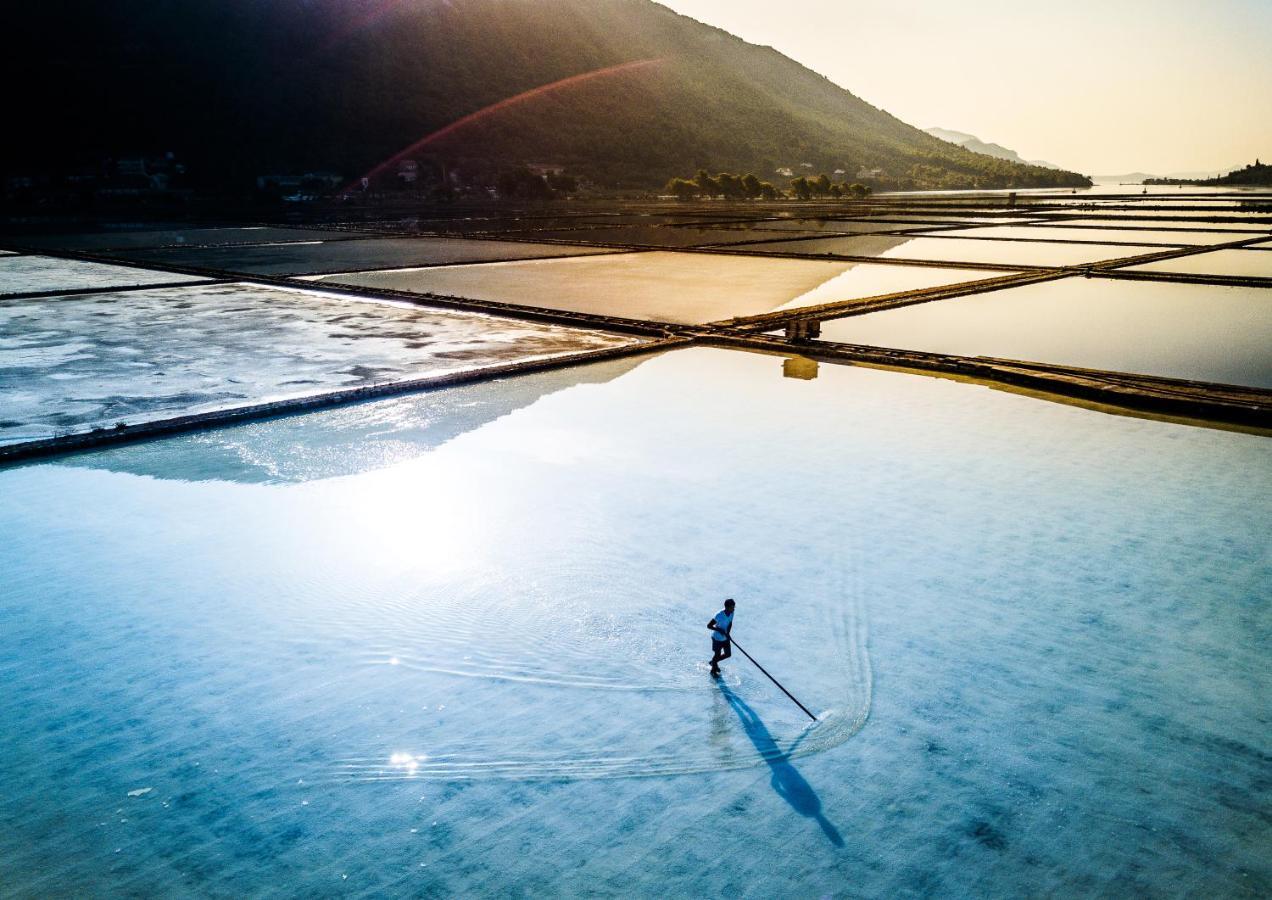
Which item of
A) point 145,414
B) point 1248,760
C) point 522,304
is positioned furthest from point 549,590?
point 522,304

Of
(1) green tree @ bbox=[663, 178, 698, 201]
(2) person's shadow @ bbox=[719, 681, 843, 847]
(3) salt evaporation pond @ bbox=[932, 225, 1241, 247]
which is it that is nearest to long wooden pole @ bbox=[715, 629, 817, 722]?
(2) person's shadow @ bbox=[719, 681, 843, 847]

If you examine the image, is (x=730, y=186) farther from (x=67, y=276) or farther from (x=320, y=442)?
(x=320, y=442)

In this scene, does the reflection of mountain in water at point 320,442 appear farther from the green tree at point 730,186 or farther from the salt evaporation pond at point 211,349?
the green tree at point 730,186

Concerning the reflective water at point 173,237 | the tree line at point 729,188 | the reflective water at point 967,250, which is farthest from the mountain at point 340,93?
the reflective water at point 967,250

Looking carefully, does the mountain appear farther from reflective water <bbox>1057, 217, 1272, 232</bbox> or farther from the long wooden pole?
the long wooden pole

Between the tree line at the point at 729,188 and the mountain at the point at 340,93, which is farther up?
the mountain at the point at 340,93

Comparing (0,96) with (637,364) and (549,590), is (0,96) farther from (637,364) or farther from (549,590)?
(549,590)

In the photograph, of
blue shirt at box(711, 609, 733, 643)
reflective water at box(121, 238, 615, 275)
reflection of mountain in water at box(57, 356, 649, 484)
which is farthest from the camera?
reflective water at box(121, 238, 615, 275)
